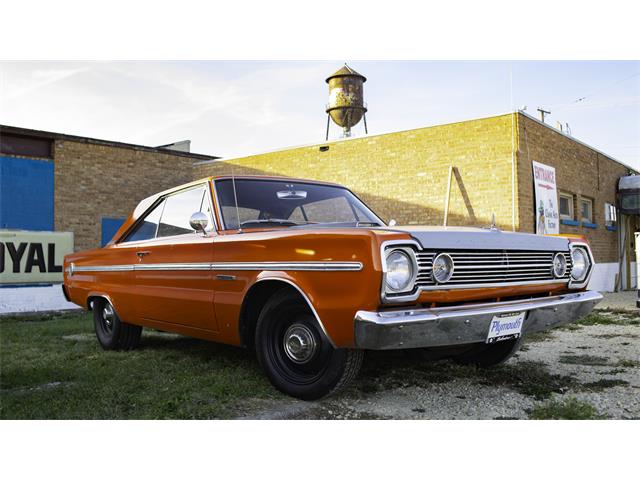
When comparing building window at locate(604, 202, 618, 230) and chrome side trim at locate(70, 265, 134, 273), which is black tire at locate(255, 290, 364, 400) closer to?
chrome side trim at locate(70, 265, 134, 273)

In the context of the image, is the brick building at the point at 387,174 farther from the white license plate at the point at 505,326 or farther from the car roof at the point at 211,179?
the white license plate at the point at 505,326

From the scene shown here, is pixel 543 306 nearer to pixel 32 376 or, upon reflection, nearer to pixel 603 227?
pixel 32 376

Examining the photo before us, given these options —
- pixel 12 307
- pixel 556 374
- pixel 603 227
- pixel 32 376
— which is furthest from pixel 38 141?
pixel 603 227

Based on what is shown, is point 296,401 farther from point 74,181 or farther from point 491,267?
point 74,181

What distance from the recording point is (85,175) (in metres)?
13.5

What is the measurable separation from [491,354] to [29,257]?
10378mm

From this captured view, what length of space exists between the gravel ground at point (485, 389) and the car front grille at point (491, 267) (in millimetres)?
771

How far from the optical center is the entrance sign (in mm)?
11406

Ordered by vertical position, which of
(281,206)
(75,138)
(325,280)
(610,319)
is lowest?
(610,319)

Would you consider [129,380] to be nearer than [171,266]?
Yes

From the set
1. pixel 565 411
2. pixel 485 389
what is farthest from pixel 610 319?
pixel 565 411

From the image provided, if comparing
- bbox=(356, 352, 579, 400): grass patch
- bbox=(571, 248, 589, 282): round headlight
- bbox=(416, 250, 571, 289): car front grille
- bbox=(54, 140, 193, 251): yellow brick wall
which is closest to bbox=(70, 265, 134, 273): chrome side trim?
bbox=(356, 352, 579, 400): grass patch

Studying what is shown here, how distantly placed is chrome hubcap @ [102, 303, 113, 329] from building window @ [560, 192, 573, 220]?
1143 centimetres

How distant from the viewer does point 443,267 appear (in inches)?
123
